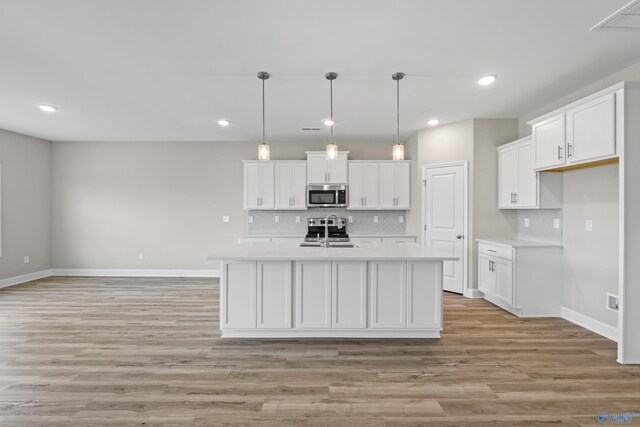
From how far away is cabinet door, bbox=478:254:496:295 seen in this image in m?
4.34

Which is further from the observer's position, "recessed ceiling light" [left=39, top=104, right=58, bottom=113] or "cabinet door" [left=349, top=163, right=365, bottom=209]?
"cabinet door" [left=349, top=163, right=365, bottom=209]

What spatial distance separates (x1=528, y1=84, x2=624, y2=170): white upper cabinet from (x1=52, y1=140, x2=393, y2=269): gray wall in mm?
3763

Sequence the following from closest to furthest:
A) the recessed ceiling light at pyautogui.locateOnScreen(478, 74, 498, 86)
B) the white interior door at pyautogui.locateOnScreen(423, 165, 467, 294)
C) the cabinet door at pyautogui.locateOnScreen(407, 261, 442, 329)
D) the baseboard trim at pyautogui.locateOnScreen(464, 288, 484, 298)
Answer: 1. the cabinet door at pyautogui.locateOnScreen(407, 261, 442, 329)
2. the recessed ceiling light at pyautogui.locateOnScreen(478, 74, 498, 86)
3. the baseboard trim at pyautogui.locateOnScreen(464, 288, 484, 298)
4. the white interior door at pyautogui.locateOnScreen(423, 165, 467, 294)

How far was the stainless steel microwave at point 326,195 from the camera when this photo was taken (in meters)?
5.82

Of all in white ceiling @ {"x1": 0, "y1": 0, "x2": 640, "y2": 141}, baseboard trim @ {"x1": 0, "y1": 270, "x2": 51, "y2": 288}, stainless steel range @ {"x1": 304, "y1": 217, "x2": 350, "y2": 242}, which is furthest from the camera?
stainless steel range @ {"x1": 304, "y1": 217, "x2": 350, "y2": 242}

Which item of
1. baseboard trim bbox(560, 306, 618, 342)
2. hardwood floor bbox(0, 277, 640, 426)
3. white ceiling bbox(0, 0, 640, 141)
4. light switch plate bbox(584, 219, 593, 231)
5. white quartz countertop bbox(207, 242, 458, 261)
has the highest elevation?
white ceiling bbox(0, 0, 640, 141)

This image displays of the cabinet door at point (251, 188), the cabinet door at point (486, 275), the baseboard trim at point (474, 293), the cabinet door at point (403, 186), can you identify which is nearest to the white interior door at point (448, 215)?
the baseboard trim at point (474, 293)

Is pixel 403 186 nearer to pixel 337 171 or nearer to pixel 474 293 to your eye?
pixel 337 171

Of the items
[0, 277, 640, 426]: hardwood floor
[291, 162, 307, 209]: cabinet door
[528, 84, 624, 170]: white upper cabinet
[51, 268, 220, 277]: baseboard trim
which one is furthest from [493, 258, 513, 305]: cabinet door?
[51, 268, 220, 277]: baseboard trim

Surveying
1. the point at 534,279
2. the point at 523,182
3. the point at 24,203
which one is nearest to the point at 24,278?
the point at 24,203

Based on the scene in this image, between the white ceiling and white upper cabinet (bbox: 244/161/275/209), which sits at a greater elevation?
the white ceiling

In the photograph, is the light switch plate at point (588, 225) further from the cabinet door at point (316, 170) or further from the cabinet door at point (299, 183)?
the cabinet door at point (299, 183)

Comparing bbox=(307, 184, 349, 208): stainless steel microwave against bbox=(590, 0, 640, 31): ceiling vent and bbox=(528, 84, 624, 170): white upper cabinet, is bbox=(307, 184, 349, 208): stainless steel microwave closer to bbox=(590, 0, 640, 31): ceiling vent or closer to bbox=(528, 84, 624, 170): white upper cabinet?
bbox=(528, 84, 624, 170): white upper cabinet

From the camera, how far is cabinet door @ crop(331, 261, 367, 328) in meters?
3.20
